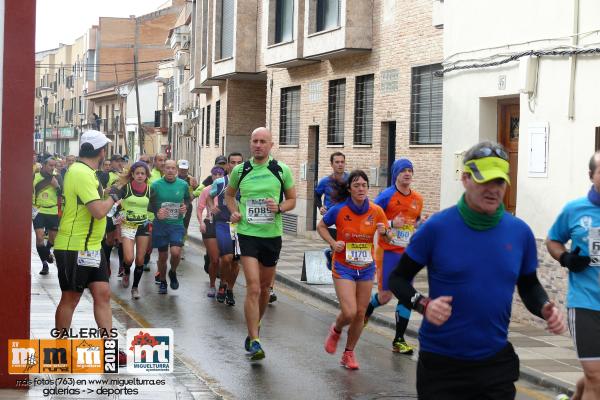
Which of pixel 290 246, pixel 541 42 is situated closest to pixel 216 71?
pixel 290 246

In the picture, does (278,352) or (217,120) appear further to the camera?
(217,120)

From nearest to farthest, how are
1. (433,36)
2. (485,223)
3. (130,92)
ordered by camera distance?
(485,223) → (433,36) → (130,92)

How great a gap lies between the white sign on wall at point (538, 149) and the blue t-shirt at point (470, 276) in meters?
8.38

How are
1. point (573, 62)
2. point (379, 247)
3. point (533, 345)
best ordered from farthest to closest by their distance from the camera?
point (573, 62), point (533, 345), point (379, 247)

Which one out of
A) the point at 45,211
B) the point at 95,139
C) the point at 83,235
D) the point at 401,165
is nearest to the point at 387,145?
the point at 45,211

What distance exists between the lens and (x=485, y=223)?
5.05 meters

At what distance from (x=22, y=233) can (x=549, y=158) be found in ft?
23.7

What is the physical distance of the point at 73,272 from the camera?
29.4 ft

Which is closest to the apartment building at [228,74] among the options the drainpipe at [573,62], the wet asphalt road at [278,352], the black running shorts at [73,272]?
the wet asphalt road at [278,352]

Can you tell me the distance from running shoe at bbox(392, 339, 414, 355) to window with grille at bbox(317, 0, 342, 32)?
15.9 m

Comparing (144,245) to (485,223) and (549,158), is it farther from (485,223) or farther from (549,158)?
(485,223)

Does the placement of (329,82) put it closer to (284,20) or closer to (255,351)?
(284,20)

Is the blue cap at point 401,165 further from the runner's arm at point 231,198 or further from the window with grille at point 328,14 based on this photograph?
the window with grille at point 328,14

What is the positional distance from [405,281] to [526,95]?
8.99m
